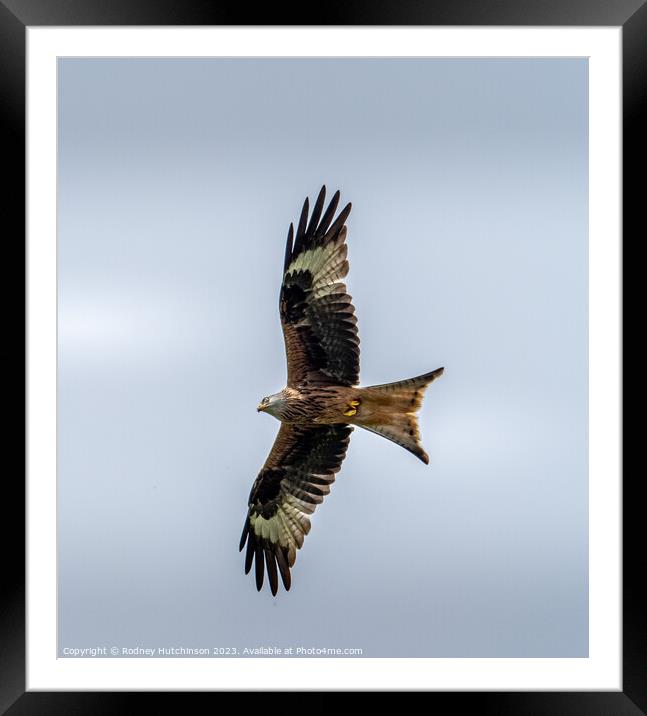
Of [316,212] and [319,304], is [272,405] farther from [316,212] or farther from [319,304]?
[316,212]

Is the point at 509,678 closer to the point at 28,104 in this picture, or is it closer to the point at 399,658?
the point at 399,658

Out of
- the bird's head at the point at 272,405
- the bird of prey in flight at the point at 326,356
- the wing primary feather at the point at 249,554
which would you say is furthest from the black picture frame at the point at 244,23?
the bird's head at the point at 272,405

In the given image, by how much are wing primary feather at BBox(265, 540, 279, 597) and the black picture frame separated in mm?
1237

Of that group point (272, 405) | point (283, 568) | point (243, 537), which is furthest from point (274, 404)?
point (283, 568)

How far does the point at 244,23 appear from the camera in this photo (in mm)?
4109

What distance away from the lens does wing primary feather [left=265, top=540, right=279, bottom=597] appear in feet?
17.2

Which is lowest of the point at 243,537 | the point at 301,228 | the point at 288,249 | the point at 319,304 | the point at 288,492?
the point at 243,537

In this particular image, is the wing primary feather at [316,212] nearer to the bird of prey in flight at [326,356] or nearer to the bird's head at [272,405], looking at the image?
the bird of prey in flight at [326,356]

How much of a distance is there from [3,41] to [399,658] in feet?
12.8

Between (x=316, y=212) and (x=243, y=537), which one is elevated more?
(x=316, y=212)

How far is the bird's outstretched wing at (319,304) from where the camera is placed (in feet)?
15.7

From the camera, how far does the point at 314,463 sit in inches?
204

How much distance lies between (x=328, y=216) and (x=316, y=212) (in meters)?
0.08

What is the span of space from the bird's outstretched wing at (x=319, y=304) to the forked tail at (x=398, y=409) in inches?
7.0
